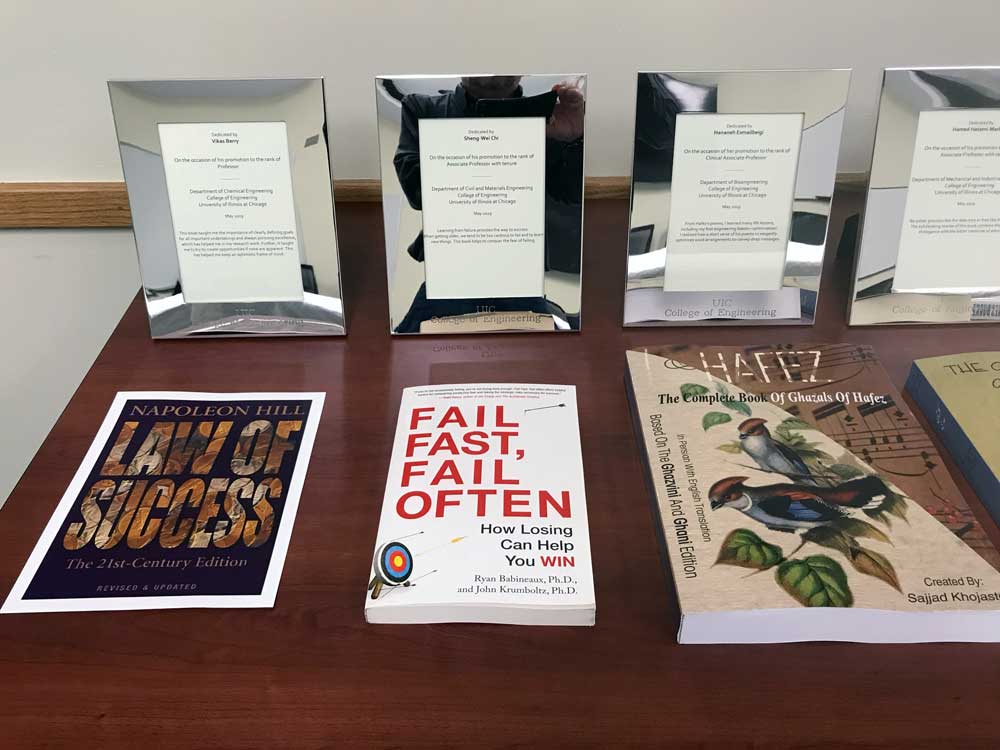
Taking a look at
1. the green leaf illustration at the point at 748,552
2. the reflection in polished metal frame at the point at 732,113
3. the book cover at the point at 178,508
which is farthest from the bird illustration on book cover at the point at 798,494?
the book cover at the point at 178,508

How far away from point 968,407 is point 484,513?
1.56ft

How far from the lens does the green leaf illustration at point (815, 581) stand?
647mm

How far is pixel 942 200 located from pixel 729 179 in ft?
0.78

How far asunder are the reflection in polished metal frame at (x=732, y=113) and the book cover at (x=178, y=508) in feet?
1.30

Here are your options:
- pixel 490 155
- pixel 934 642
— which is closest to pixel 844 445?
pixel 934 642

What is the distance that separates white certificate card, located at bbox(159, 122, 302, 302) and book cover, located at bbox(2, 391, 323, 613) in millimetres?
142

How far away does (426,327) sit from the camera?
1006 millimetres

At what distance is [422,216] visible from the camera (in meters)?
0.95

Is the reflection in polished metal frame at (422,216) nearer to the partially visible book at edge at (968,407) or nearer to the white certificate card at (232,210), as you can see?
the white certificate card at (232,210)

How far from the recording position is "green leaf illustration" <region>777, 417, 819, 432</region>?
0.82m

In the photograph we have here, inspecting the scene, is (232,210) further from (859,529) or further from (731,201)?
(859,529)

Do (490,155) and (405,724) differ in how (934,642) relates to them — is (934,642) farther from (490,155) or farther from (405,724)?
(490,155)

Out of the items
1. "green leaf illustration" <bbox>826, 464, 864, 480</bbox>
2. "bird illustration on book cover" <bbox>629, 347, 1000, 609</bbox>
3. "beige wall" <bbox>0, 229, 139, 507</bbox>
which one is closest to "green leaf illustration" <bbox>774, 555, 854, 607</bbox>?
"bird illustration on book cover" <bbox>629, 347, 1000, 609</bbox>

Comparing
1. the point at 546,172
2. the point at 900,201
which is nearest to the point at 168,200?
the point at 546,172
